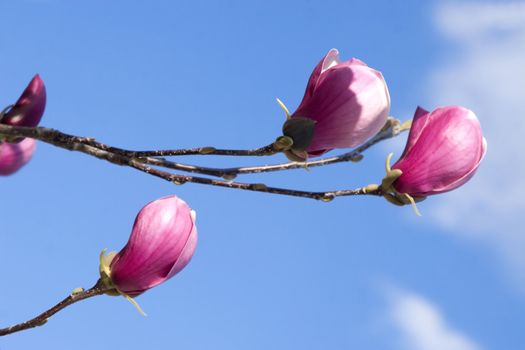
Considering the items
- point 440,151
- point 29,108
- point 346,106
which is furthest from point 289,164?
point 29,108

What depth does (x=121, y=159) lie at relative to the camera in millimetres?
2441

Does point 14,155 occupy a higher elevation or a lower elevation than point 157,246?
higher

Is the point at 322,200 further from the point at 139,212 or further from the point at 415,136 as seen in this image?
the point at 139,212

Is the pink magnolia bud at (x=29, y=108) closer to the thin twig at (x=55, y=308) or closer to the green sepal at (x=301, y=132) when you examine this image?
the thin twig at (x=55, y=308)

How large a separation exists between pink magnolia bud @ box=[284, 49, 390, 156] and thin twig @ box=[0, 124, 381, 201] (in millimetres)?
188

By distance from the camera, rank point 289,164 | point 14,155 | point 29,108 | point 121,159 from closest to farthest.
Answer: point 121,159 < point 29,108 < point 289,164 < point 14,155

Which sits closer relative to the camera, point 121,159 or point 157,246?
point 121,159

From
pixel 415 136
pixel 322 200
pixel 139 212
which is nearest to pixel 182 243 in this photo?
pixel 139 212

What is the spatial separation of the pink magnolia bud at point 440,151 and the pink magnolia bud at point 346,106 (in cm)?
27

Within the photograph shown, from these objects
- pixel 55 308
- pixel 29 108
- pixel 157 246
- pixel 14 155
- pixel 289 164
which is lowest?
pixel 55 308

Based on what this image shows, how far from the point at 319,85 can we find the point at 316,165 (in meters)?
0.39

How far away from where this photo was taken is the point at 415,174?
107 inches

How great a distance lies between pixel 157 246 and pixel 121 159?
1.35ft

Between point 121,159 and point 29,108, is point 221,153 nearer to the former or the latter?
point 121,159
